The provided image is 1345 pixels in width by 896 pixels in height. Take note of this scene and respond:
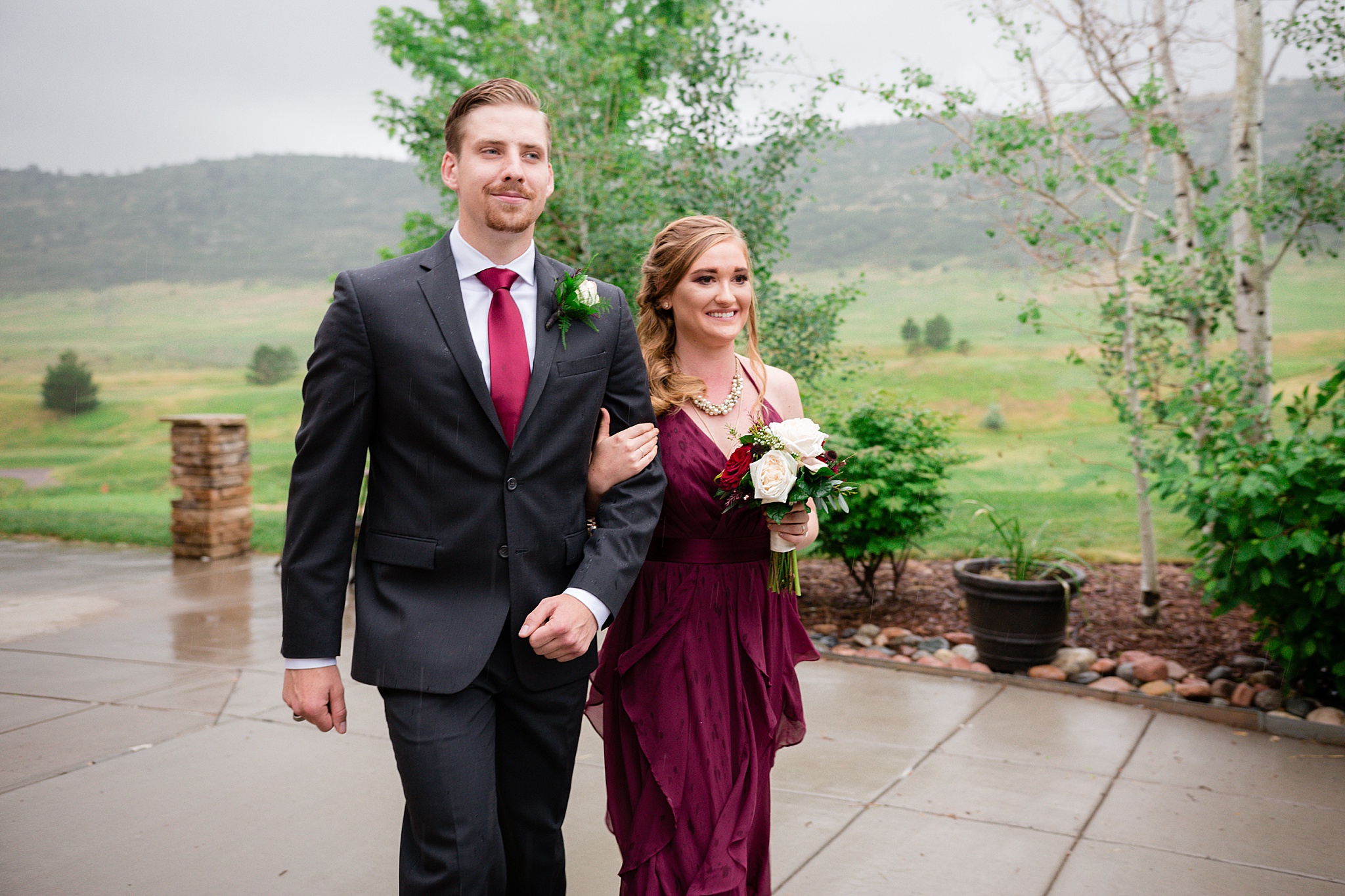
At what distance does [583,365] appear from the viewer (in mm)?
2199

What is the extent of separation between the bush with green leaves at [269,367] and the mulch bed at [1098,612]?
17189 mm

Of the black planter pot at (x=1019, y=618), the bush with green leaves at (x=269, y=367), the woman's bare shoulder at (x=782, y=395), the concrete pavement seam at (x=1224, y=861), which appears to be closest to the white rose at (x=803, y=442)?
the woman's bare shoulder at (x=782, y=395)

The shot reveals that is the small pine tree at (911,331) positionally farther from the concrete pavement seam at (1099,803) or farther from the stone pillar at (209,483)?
the concrete pavement seam at (1099,803)

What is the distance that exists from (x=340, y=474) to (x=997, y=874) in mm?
2503

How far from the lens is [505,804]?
2.25m

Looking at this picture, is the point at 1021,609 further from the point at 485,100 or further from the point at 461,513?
the point at 485,100

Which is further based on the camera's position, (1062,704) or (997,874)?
(1062,704)

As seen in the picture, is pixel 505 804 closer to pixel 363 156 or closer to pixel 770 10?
pixel 770 10

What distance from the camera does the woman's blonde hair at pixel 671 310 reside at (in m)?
2.75

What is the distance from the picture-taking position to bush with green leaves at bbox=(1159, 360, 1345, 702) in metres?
4.24

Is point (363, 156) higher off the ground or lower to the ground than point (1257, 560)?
higher

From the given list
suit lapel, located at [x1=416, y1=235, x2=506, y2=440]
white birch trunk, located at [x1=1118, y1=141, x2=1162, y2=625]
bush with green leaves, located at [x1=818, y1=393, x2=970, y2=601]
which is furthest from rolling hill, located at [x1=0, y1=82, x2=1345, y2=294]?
suit lapel, located at [x1=416, y1=235, x2=506, y2=440]

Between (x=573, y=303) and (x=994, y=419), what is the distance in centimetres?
1201

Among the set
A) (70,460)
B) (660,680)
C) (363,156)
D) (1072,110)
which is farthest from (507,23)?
(363,156)
